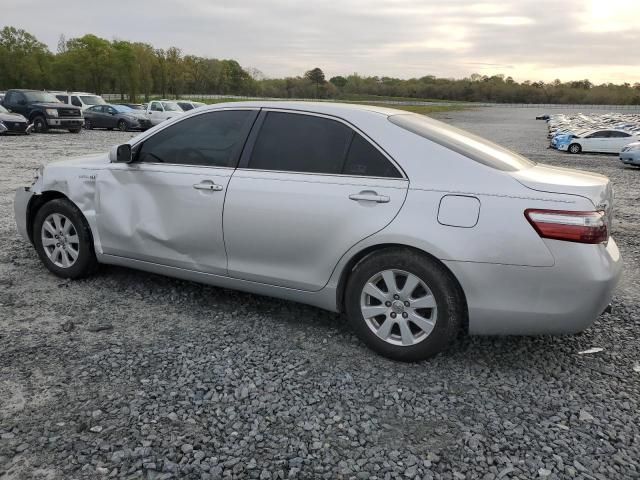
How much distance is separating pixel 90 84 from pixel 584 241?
275 feet

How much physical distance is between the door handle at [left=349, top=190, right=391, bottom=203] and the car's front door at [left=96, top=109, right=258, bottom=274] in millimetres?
1034

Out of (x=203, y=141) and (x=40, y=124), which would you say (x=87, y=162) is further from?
(x=40, y=124)

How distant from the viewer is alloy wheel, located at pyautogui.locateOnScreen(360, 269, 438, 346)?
3.39 meters

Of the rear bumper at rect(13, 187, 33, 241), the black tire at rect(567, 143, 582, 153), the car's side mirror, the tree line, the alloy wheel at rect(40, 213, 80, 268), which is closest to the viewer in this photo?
the car's side mirror

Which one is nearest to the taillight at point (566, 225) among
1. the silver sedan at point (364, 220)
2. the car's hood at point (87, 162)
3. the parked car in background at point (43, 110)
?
the silver sedan at point (364, 220)

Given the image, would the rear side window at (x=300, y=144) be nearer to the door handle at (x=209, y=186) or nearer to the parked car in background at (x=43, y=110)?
the door handle at (x=209, y=186)

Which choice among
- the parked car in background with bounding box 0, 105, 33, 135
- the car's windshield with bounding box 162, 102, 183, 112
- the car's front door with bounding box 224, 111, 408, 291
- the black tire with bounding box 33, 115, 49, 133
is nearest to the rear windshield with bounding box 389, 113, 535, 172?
the car's front door with bounding box 224, 111, 408, 291

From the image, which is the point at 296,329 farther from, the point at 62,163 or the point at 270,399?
the point at 62,163

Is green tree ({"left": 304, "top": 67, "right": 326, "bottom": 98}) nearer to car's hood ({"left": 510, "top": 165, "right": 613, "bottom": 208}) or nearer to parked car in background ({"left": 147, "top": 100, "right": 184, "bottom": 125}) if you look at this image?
parked car in background ({"left": 147, "top": 100, "right": 184, "bottom": 125})

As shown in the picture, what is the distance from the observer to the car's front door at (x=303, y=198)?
3.50 meters

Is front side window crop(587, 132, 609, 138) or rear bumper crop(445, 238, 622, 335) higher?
rear bumper crop(445, 238, 622, 335)

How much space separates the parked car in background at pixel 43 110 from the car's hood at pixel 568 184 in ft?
79.7

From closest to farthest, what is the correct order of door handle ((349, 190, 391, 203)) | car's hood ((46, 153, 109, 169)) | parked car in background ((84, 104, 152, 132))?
door handle ((349, 190, 391, 203)) → car's hood ((46, 153, 109, 169)) → parked car in background ((84, 104, 152, 132))

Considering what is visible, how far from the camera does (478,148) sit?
12.3 feet
